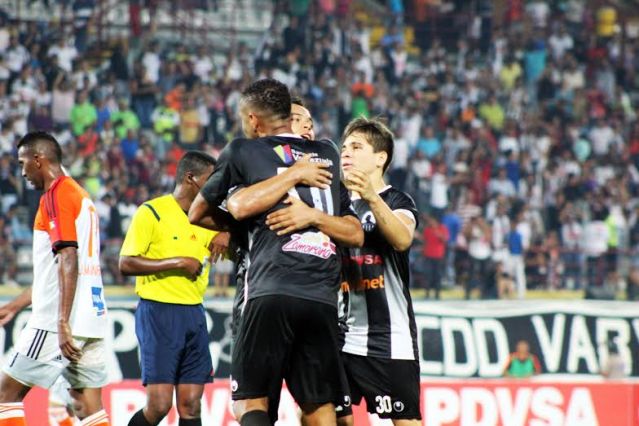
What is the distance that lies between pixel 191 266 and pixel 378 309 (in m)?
1.87

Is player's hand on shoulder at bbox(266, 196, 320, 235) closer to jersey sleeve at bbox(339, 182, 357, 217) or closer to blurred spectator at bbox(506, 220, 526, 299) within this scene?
jersey sleeve at bbox(339, 182, 357, 217)

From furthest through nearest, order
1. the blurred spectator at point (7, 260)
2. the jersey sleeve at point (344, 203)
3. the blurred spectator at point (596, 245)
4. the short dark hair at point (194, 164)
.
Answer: the blurred spectator at point (596, 245)
the blurred spectator at point (7, 260)
the short dark hair at point (194, 164)
the jersey sleeve at point (344, 203)

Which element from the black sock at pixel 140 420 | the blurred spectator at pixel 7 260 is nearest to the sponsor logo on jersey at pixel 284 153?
the black sock at pixel 140 420

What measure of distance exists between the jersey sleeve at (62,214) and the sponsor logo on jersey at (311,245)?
2.21m

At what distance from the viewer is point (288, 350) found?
484 centimetres

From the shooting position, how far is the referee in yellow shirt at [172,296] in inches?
282

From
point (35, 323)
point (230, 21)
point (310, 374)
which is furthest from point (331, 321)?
point (230, 21)

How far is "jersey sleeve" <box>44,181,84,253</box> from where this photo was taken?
255 inches

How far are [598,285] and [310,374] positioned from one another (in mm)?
13761

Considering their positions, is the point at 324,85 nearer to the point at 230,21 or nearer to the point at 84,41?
the point at 230,21

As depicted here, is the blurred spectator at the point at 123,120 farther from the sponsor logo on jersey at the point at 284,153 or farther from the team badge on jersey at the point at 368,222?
the sponsor logo on jersey at the point at 284,153

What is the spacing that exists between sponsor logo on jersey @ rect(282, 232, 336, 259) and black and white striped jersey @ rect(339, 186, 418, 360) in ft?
2.98

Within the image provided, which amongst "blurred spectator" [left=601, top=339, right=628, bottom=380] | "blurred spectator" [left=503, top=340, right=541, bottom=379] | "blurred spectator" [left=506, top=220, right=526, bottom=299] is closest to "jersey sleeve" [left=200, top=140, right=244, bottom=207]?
"blurred spectator" [left=503, top=340, right=541, bottom=379]

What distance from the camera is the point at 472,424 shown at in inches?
358
